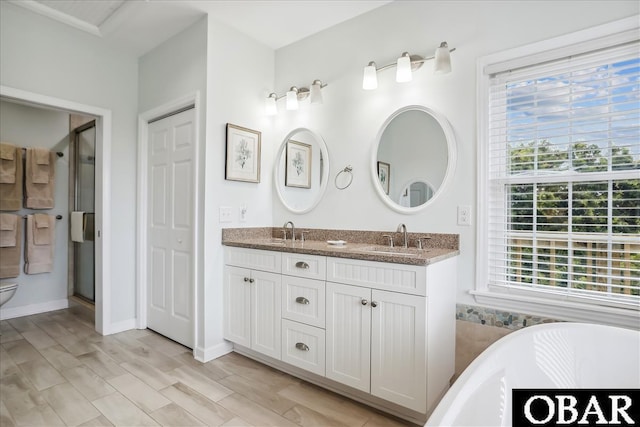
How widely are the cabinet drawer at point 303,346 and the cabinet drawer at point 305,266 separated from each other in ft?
1.09

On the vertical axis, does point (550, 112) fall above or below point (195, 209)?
above

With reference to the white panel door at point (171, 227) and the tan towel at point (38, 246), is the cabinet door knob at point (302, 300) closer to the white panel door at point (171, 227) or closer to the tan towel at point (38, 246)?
the white panel door at point (171, 227)

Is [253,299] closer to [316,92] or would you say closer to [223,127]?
[223,127]

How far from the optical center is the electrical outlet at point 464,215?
2133 mm

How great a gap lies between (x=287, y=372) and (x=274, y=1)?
2662mm

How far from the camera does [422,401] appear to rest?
69.2 inches

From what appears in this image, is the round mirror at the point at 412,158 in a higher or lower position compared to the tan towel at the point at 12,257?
higher

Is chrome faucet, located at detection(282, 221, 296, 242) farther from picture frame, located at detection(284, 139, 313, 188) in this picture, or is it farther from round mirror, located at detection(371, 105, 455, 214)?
round mirror, located at detection(371, 105, 455, 214)

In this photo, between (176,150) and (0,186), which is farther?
(0,186)

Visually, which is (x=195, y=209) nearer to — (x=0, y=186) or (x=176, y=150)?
(x=176, y=150)

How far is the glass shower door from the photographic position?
3.70 m

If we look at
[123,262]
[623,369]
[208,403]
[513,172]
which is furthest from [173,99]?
[623,369]

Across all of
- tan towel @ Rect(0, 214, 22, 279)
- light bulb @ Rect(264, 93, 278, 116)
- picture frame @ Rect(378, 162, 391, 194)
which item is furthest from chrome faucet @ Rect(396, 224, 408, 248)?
tan towel @ Rect(0, 214, 22, 279)

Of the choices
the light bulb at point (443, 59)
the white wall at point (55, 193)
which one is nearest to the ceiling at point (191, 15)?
the light bulb at point (443, 59)
